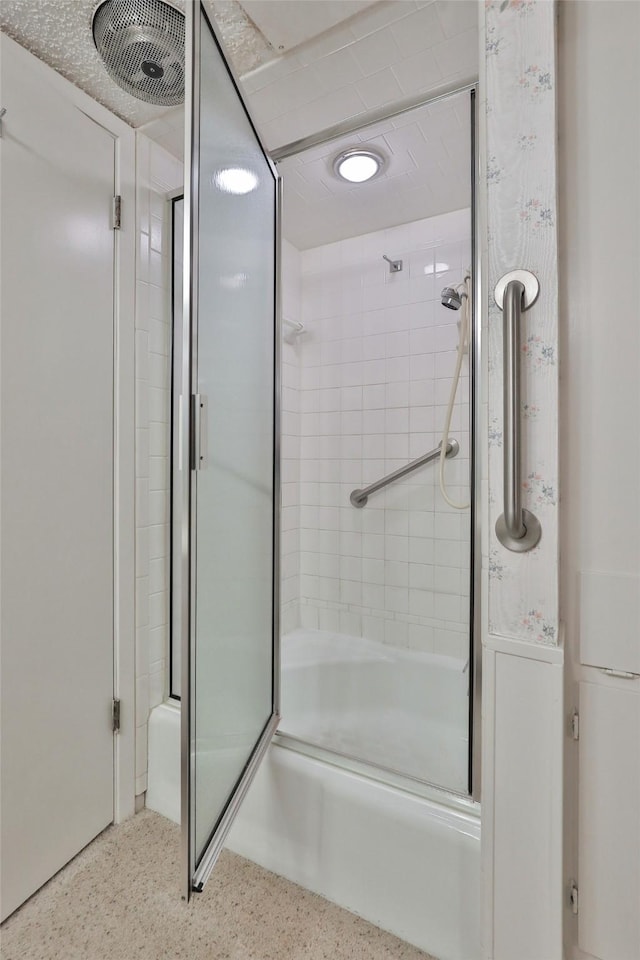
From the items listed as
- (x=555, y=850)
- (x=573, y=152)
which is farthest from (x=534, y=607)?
(x=573, y=152)

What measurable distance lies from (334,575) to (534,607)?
4.63 feet

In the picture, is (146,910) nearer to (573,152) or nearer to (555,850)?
(555,850)

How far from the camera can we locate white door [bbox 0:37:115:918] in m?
1.15

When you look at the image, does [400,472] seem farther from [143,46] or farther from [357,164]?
[143,46]

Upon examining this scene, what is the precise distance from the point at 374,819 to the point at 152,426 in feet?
4.23

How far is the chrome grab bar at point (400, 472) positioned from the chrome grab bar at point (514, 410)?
3.43 feet

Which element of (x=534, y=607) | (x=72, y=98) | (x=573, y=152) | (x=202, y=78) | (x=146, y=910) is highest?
(x=72, y=98)

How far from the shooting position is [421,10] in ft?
3.48

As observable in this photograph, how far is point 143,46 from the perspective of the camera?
116 cm

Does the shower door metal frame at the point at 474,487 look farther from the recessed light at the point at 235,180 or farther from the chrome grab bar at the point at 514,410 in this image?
the recessed light at the point at 235,180

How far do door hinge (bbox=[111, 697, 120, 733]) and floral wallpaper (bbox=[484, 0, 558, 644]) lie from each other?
1189 millimetres

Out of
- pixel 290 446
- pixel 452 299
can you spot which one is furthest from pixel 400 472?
pixel 452 299

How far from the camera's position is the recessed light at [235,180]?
93 centimetres

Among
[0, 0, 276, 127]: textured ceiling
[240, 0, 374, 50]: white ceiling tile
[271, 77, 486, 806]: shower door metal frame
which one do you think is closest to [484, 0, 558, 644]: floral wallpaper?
[271, 77, 486, 806]: shower door metal frame
